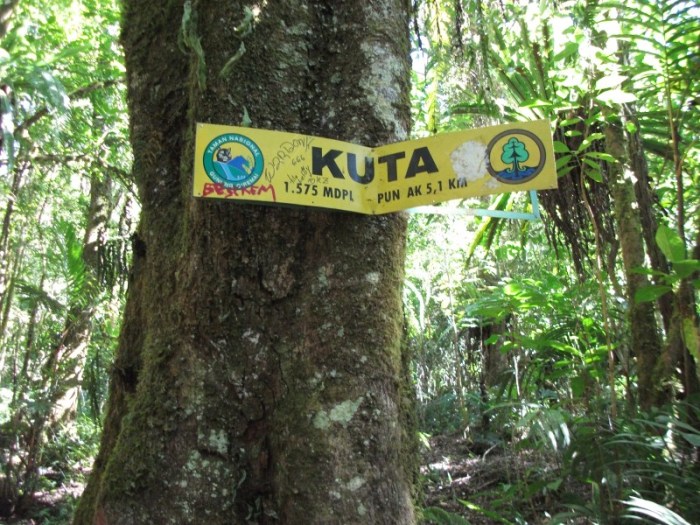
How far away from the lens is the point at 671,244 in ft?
8.79

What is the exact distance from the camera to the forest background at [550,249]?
272 cm

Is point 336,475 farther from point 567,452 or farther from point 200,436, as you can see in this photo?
point 567,452

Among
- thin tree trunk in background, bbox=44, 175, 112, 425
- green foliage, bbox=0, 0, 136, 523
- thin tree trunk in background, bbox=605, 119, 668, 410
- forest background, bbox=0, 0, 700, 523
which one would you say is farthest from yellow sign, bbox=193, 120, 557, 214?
thin tree trunk in background, bbox=44, 175, 112, 425

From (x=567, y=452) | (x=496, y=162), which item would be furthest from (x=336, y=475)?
(x=567, y=452)

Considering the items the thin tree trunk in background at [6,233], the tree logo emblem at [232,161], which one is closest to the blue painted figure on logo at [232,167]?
the tree logo emblem at [232,161]

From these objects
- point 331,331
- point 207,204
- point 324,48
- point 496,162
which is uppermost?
point 324,48

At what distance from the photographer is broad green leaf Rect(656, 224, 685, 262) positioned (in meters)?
2.65

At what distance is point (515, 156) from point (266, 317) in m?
0.83

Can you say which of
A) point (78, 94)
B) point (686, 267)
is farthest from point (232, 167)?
point (78, 94)

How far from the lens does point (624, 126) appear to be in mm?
3475

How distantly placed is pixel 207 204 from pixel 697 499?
6.98ft

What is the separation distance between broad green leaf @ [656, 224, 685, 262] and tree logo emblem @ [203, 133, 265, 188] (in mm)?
2013

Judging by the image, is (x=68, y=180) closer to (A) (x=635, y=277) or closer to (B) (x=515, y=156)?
(A) (x=635, y=277)

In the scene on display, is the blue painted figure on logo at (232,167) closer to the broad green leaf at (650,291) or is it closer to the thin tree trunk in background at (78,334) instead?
the broad green leaf at (650,291)
